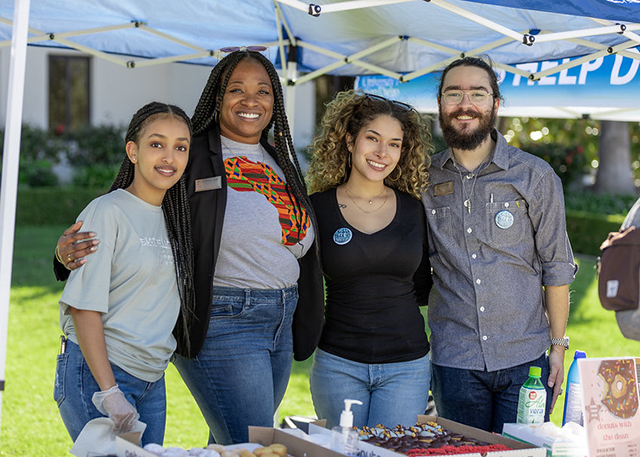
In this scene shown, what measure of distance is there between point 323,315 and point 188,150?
2.75 feet

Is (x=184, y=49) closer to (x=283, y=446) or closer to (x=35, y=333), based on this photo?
(x=283, y=446)

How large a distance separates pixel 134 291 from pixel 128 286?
26mm

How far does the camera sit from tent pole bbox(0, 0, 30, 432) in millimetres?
2133

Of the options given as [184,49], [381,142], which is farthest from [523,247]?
[184,49]

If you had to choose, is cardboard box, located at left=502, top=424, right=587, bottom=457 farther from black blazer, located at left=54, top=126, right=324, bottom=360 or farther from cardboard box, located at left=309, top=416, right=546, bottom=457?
black blazer, located at left=54, top=126, right=324, bottom=360

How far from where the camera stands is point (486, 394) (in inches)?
121

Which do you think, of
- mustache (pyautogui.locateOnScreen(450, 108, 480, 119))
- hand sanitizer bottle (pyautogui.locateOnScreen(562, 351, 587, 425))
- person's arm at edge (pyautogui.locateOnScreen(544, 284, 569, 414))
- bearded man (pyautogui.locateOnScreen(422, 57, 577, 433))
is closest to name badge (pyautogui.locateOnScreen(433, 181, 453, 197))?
bearded man (pyautogui.locateOnScreen(422, 57, 577, 433))

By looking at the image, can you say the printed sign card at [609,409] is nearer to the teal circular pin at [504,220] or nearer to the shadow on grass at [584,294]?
the teal circular pin at [504,220]

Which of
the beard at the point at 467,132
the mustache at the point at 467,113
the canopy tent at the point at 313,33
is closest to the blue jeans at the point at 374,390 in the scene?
the beard at the point at 467,132

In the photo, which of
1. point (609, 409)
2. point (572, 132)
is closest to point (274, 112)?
point (609, 409)

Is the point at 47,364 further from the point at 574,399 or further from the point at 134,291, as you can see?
the point at 574,399

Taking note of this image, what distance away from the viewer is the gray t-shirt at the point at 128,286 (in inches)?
91.0

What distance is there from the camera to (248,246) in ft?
9.00

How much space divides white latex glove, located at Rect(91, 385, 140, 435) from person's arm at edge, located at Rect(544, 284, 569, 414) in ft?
5.46
